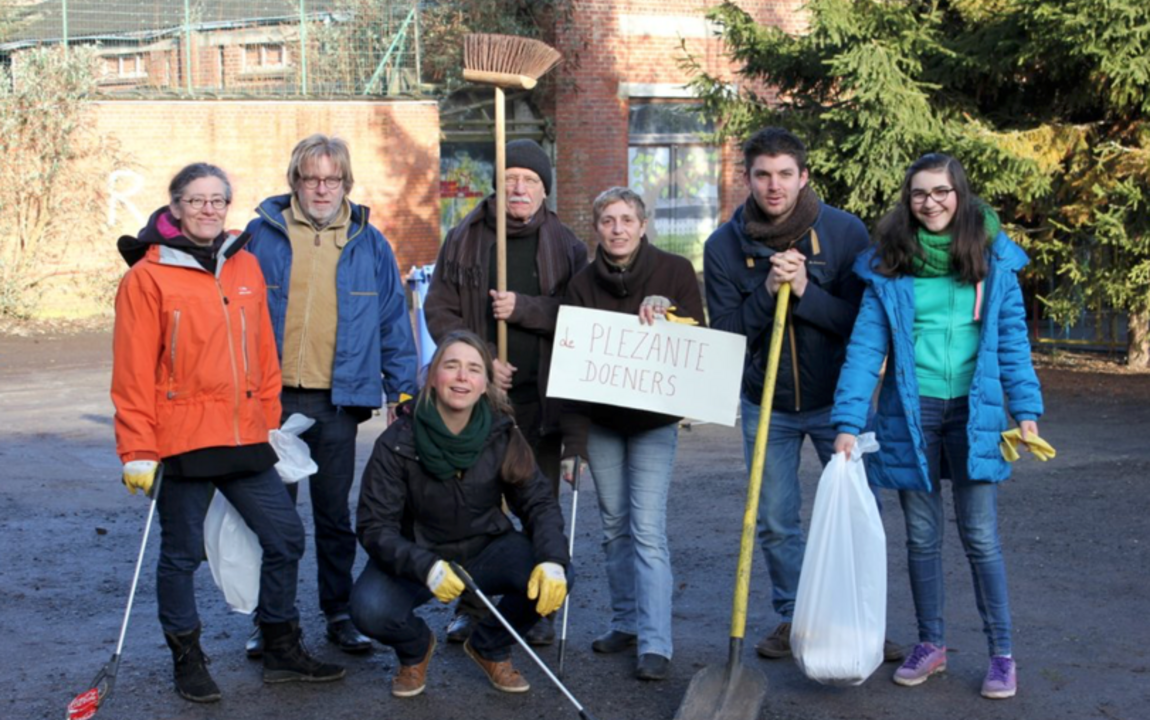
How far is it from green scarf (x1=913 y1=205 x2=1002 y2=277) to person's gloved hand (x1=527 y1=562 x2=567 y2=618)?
5.65 ft

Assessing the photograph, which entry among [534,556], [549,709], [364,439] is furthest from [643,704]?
Answer: [364,439]

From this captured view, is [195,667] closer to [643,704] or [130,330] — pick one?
[130,330]

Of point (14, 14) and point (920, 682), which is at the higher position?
point (14, 14)

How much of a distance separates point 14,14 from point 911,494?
19.3 metres

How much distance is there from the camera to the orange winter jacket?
5.12 meters

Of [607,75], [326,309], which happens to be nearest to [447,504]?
[326,309]

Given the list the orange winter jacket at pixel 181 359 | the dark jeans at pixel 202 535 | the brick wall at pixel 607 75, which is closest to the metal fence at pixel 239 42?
the brick wall at pixel 607 75

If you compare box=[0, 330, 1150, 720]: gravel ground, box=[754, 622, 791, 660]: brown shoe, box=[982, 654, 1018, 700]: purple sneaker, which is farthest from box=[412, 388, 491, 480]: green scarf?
box=[982, 654, 1018, 700]: purple sneaker

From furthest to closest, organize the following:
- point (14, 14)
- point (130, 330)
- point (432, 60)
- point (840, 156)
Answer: point (432, 60), point (14, 14), point (840, 156), point (130, 330)

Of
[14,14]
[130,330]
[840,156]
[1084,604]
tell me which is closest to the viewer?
[130,330]

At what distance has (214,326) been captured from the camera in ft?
17.2

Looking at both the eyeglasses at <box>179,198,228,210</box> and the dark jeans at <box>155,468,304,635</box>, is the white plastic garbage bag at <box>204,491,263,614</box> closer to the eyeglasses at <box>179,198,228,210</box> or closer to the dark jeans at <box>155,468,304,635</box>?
the dark jeans at <box>155,468,304,635</box>

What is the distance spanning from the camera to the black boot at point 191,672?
5273mm

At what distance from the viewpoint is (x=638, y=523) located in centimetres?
561
